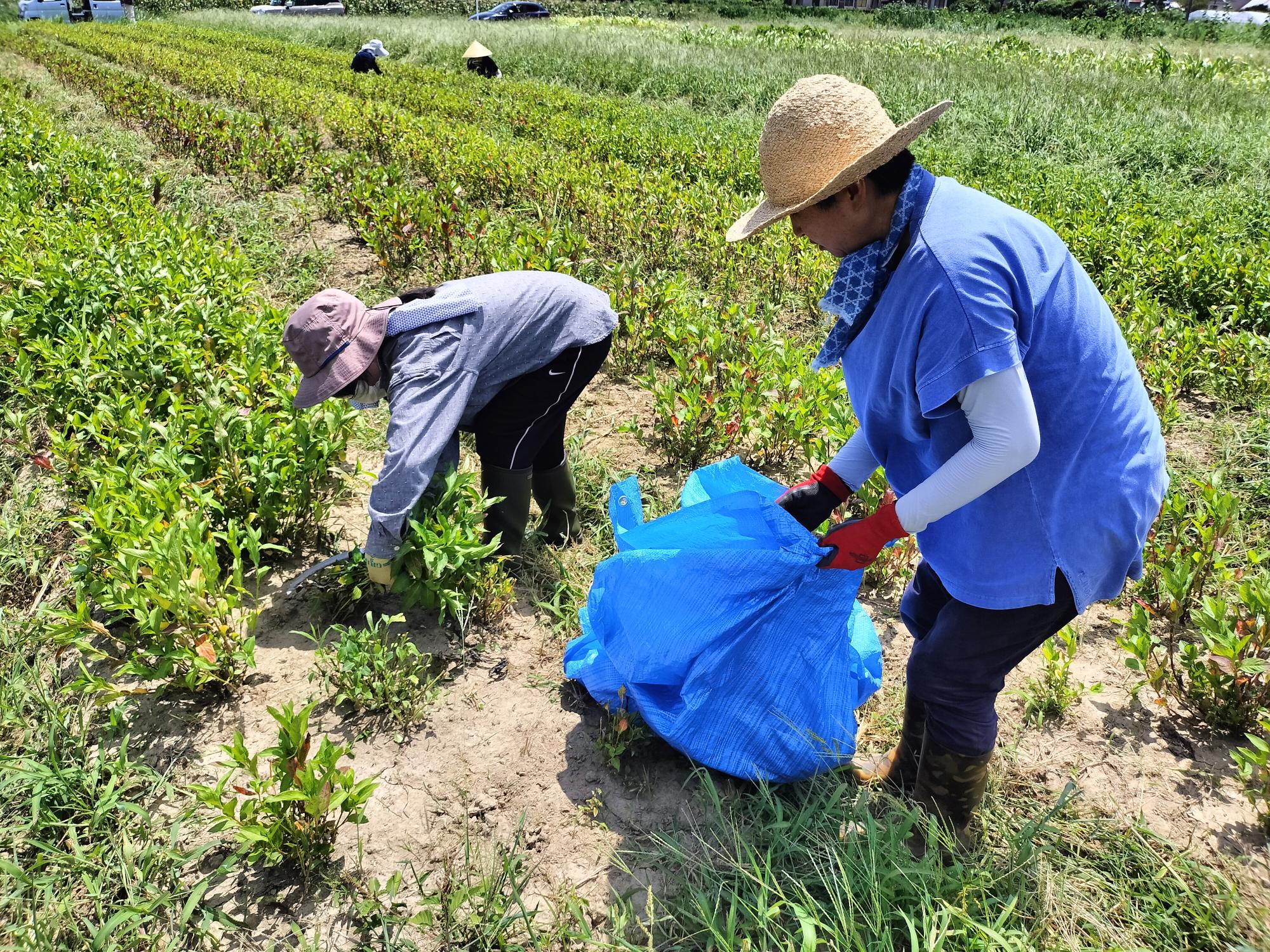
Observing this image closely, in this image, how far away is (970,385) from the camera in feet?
4.45

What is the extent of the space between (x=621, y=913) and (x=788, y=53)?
16911 mm

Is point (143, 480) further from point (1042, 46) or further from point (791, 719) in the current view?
point (1042, 46)

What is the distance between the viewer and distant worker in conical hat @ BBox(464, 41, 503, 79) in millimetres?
15242

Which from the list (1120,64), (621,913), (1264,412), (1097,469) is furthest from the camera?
(1120,64)

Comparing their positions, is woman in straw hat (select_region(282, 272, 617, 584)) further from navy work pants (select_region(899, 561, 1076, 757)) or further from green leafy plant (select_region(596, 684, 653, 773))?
navy work pants (select_region(899, 561, 1076, 757))

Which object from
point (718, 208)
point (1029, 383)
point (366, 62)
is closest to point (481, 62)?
point (366, 62)

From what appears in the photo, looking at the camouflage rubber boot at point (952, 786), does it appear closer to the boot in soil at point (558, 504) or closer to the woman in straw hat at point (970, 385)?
the woman in straw hat at point (970, 385)

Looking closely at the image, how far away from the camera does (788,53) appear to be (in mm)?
15836

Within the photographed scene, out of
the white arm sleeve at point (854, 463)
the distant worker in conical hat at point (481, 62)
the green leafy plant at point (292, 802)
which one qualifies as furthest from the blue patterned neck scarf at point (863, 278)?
the distant worker in conical hat at point (481, 62)

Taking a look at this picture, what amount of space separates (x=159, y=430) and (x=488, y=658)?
140 cm

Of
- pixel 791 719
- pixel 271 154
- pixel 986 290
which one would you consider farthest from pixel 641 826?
pixel 271 154

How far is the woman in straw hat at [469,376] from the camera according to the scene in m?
2.27

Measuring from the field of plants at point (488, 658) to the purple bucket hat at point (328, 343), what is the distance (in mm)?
437

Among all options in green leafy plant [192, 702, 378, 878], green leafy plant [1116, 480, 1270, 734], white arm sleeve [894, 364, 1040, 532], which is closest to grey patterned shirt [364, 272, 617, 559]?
green leafy plant [192, 702, 378, 878]
